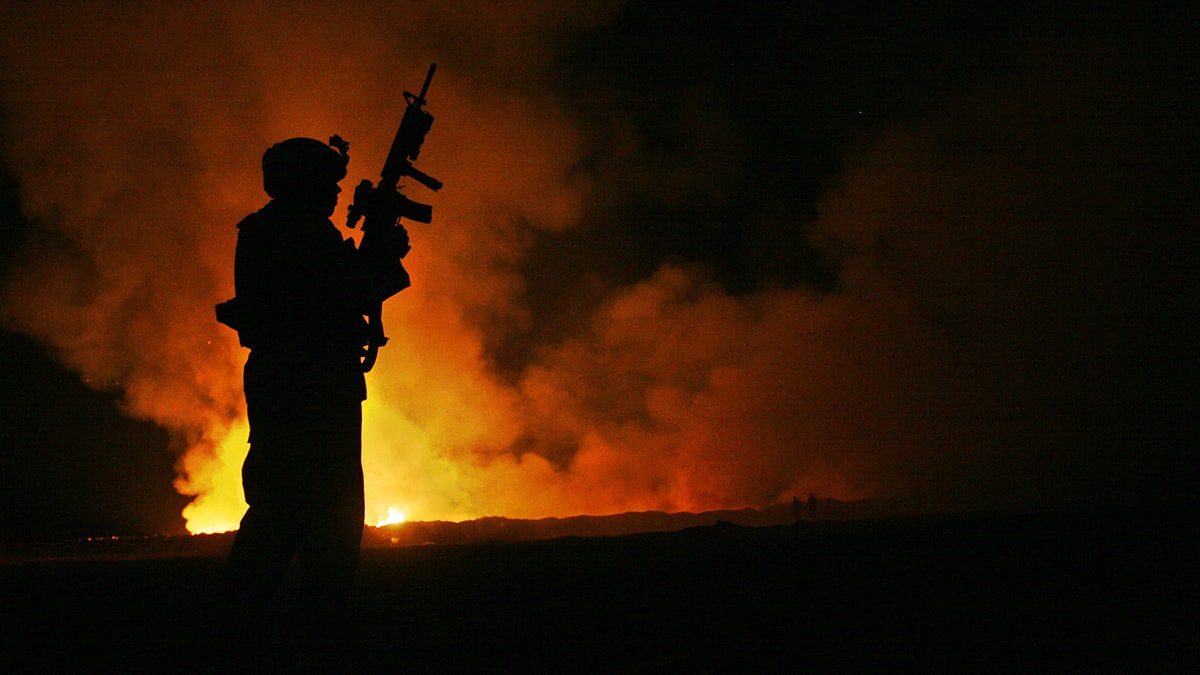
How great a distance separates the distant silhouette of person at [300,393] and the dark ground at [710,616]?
0.26m

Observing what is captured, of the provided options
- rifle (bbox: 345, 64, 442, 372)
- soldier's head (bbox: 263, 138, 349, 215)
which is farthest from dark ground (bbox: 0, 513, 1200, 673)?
soldier's head (bbox: 263, 138, 349, 215)

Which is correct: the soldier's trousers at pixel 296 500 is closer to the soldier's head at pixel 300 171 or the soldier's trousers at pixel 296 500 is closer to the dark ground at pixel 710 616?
the dark ground at pixel 710 616

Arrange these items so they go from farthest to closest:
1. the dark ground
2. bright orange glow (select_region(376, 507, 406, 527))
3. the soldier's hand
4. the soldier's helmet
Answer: bright orange glow (select_region(376, 507, 406, 527)) → the soldier's hand → the soldier's helmet → the dark ground

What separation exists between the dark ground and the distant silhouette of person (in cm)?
26

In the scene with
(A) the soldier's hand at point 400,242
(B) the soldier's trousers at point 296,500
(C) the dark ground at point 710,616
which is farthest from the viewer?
(A) the soldier's hand at point 400,242

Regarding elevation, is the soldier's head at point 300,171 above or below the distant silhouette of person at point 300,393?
above

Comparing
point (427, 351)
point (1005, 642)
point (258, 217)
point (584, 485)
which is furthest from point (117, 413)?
point (1005, 642)

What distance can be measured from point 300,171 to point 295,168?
0.07 feet

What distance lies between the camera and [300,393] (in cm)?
259

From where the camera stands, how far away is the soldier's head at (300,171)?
9.30 feet

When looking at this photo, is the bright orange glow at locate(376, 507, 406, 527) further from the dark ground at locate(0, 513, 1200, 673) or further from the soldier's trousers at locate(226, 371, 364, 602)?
the soldier's trousers at locate(226, 371, 364, 602)

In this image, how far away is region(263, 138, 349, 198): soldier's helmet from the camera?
9.30ft

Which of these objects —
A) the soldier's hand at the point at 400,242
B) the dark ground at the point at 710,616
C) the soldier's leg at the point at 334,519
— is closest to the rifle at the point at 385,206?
the soldier's hand at the point at 400,242

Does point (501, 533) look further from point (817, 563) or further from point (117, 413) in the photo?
point (817, 563)
